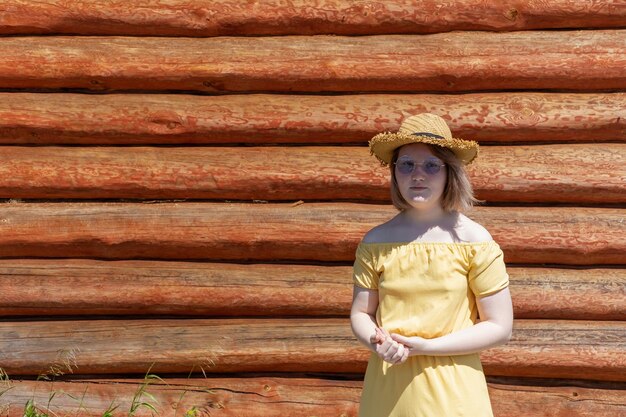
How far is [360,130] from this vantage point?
4297mm

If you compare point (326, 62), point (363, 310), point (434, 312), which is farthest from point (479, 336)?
point (326, 62)

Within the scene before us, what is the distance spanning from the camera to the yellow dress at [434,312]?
263 centimetres

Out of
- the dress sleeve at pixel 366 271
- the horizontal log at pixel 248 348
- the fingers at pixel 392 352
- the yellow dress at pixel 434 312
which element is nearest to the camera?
the fingers at pixel 392 352

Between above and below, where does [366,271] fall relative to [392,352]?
above

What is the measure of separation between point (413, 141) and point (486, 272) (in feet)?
1.50

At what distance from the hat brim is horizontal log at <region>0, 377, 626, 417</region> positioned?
184cm

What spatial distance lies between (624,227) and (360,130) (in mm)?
1370

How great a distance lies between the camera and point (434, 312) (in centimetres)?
265

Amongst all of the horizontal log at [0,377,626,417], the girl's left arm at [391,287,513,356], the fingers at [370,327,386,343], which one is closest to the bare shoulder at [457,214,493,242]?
the girl's left arm at [391,287,513,356]

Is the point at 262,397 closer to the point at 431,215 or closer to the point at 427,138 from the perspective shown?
the point at 431,215

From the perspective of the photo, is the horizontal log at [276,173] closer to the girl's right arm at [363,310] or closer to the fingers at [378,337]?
the girl's right arm at [363,310]

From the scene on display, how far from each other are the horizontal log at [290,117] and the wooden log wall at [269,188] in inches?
0.4

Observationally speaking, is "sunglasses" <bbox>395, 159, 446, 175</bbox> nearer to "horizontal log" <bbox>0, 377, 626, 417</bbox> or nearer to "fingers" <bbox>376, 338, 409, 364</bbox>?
"fingers" <bbox>376, 338, 409, 364</bbox>

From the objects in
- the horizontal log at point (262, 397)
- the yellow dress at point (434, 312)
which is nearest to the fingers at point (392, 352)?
the yellow dress at point (434, 312)
